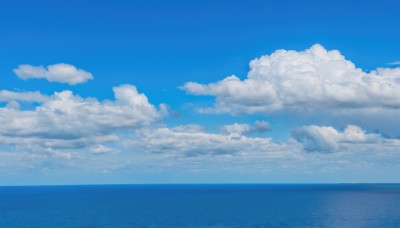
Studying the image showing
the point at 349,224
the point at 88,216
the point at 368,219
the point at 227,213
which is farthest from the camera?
the point at 227,213

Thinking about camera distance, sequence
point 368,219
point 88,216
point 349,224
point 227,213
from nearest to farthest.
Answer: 1. point 349,224
2. point 368,219
3. point 88,216
4. point 227,213

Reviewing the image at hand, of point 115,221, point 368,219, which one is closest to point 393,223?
point 368,219

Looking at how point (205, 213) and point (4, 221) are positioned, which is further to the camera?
point (205, 213)

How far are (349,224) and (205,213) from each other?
67.4m

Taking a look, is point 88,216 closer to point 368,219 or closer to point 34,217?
point 34,217

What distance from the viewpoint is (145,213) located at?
643ft

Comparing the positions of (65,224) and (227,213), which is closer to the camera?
(65,224)

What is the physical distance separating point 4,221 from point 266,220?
10259 centimetres

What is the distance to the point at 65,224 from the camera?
517 feet

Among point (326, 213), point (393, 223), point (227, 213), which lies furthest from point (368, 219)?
point (227, 213)

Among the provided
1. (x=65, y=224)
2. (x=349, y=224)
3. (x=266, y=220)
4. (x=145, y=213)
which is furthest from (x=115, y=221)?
(x=349, y=224)

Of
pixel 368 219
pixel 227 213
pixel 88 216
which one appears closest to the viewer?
pixel 368 219

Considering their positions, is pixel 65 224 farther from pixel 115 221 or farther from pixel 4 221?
pixel 4 221

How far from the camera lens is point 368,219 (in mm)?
163125
